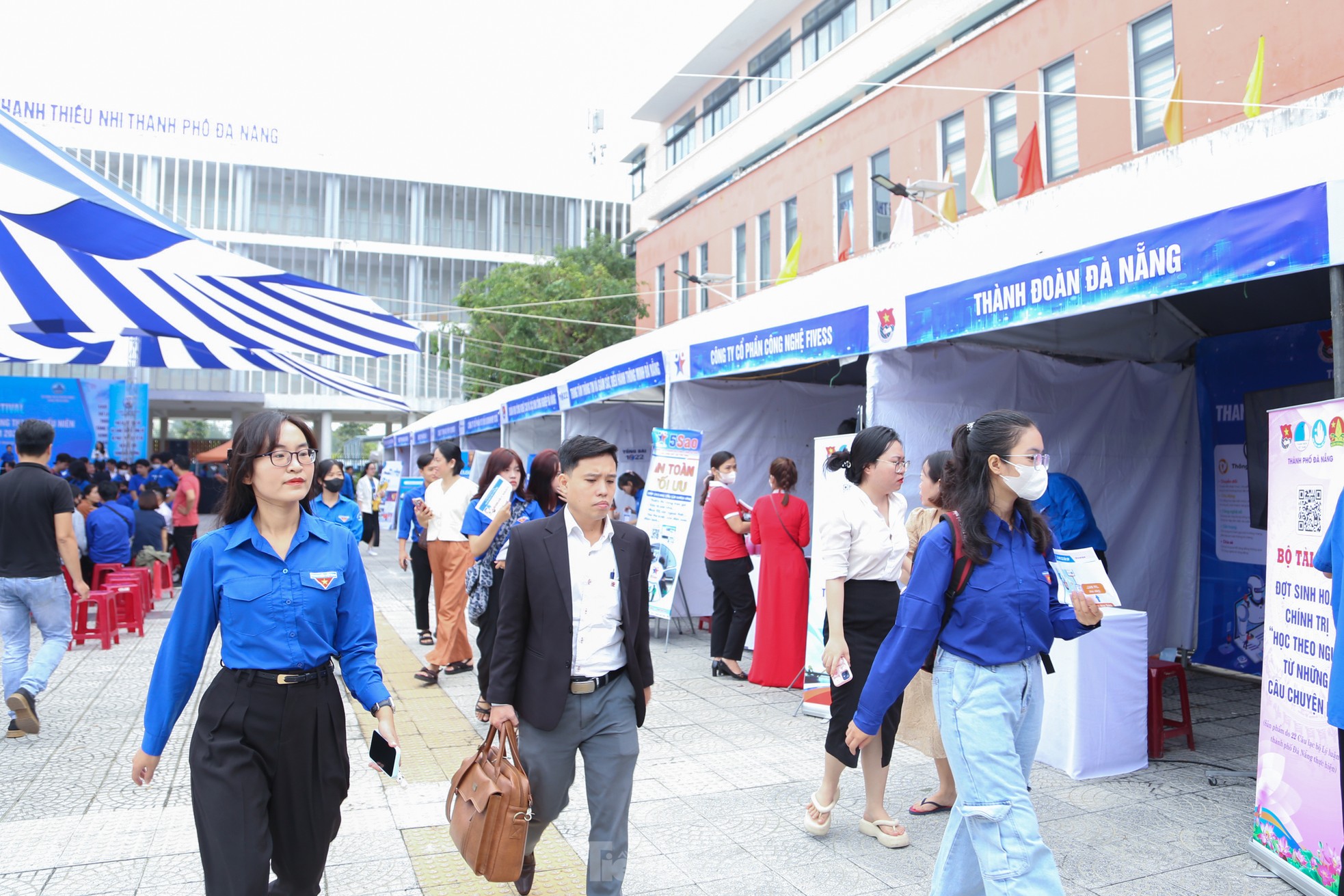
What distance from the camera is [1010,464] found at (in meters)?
2.65

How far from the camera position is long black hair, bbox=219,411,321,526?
2.49m

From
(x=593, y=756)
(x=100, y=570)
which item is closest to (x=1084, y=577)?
(x=593, y=756)

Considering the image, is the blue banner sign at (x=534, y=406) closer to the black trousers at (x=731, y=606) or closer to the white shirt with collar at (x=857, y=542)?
the black trousers at (x=731, y=606)

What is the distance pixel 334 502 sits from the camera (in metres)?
6.57

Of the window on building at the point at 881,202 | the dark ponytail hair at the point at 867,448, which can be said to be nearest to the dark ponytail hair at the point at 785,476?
the dark ponytail hair at the point at 867,448

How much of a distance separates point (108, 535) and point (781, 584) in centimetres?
655

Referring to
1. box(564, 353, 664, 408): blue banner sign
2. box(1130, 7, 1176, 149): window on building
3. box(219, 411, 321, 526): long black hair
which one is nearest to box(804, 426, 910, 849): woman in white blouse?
box(219, 411, 321, 526): long black hair

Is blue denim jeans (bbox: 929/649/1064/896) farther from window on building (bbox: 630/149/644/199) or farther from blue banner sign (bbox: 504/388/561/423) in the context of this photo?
window on building (bbox: 630/149/644/199)

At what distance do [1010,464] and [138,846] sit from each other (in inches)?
144

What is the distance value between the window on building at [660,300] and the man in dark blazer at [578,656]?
88.8 ft

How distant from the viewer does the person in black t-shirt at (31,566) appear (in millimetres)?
5312

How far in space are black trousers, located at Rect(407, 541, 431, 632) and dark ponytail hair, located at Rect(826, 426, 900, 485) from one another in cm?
456

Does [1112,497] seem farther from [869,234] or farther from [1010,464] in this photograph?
[869,234]

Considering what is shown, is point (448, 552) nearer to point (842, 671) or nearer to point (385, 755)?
point (842, 671)
